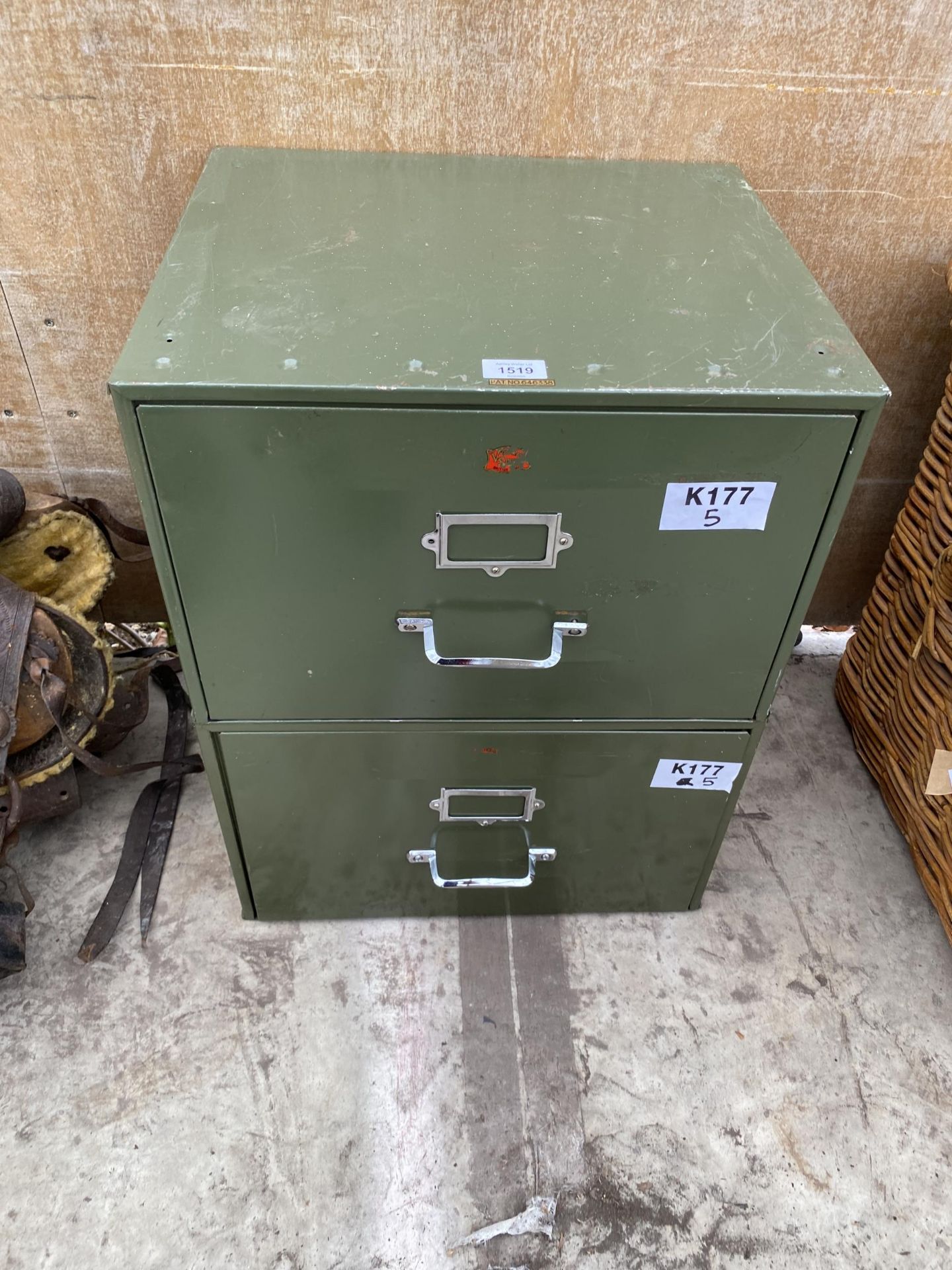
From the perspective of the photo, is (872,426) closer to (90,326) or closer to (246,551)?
(246,551)

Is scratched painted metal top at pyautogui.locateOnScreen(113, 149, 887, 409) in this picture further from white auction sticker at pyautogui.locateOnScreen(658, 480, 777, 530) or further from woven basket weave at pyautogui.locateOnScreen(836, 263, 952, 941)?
woven basket weave at pyautogui.locateOnScreen(836, 263, 952, 941)

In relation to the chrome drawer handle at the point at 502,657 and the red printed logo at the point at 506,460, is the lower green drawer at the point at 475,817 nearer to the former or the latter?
the chrome drawer handle at the point at 502,657

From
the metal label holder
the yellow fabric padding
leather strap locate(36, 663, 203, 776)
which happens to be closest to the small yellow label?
the metal label holder

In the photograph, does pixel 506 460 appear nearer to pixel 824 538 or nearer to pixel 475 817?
pixel 824 538

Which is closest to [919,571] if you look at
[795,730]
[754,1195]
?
[795,730]

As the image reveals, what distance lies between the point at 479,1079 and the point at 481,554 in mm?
773

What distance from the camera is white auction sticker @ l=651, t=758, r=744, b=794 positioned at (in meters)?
1.16

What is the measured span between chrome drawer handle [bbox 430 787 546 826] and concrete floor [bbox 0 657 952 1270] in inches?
10.0

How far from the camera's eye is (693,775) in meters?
1.17

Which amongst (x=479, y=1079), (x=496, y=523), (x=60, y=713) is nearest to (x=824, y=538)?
(x=496, y=523)

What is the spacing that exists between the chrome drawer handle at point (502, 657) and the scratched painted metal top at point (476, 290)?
0.86 ft

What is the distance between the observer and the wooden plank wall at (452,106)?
1.12 m

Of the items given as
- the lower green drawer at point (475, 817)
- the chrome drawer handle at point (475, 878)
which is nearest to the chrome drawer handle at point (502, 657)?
the lower green drawer at point (475, 817)

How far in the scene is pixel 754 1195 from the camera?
113 cm
